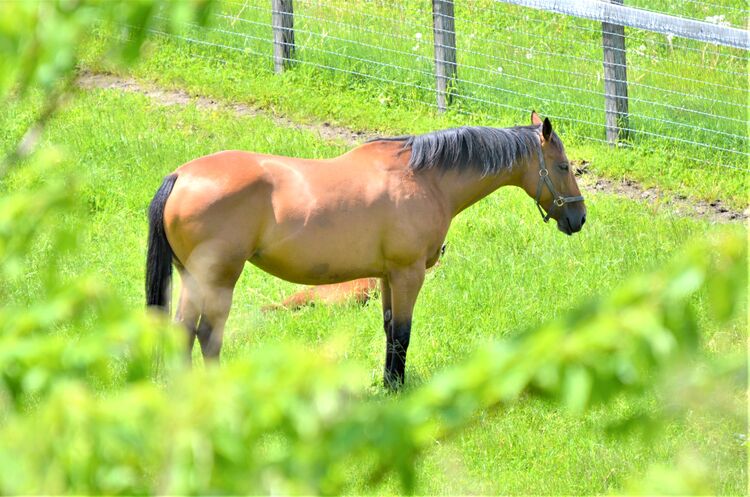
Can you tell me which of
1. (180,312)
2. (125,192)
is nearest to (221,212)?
(180,312)

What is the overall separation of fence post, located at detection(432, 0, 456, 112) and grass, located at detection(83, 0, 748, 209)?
133 mm

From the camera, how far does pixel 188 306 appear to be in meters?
6.56

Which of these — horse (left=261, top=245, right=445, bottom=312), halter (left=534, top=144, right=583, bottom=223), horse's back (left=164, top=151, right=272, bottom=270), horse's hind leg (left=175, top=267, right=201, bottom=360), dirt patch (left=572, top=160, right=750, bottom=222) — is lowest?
horse (left=261, top=245, right=445, bottom=312)

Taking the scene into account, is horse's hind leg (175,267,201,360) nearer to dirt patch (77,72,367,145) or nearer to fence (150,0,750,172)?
dirt patch (77,72,367,145)

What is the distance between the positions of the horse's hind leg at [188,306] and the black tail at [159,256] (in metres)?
0.15

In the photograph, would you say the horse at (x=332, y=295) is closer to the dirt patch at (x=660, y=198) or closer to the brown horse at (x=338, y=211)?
the brown horse at (x=338, y=211)

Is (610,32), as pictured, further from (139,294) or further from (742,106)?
(139,294)

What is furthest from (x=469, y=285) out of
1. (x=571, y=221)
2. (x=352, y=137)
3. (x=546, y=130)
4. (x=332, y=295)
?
(x=352, y=137)

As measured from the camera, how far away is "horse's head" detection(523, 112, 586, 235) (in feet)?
23.7

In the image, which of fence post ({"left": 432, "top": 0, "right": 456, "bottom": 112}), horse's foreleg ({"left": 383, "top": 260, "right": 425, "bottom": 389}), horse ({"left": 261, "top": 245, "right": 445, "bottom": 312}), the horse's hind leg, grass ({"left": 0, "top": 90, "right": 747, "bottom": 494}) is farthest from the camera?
fence post ({"left": 432, "top": 0, "right": 456, "bottom": 112})

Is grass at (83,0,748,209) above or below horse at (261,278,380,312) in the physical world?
above

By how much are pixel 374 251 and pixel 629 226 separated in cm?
276

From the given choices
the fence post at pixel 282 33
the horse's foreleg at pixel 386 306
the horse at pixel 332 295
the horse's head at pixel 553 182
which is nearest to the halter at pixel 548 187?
the horse's head at pixel 553 182

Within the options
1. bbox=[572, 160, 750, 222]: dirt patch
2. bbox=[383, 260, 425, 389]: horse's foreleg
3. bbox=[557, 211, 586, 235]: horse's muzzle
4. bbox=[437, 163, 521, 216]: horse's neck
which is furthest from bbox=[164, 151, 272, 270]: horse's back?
bbox=[572, 160, 750, 222]: dirt patch
